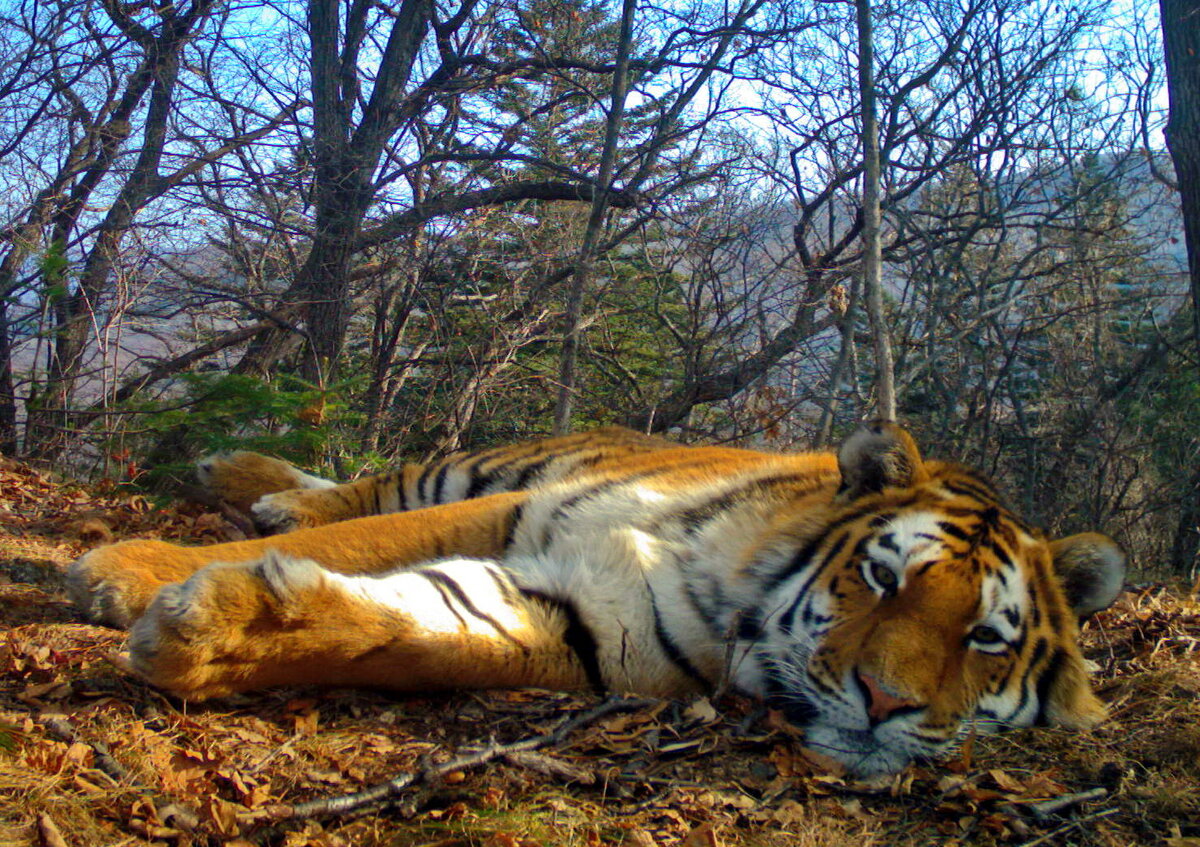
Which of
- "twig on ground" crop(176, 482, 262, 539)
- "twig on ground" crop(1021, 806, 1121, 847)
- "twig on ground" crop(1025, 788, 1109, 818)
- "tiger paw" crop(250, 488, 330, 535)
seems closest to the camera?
"twig on ground" crop(1021, 806, 1121, 847)

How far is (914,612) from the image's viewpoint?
2.29m

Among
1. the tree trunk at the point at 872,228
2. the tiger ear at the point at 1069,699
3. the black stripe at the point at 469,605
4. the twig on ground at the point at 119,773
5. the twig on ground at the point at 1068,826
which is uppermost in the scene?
the tree trunk at the point at 872,228

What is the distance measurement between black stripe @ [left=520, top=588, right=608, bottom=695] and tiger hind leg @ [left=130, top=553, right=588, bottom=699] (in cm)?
1

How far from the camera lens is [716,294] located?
8.90 meters

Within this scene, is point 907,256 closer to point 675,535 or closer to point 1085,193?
point 1085,193

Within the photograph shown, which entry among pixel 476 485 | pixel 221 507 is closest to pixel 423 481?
pixel 476 485

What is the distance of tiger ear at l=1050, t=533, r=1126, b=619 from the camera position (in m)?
2.62

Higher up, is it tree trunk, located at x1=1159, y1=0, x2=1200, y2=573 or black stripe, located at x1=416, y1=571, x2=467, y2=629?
tree trunk, located at x1=1159, y1=0, x2=1200, y2=573

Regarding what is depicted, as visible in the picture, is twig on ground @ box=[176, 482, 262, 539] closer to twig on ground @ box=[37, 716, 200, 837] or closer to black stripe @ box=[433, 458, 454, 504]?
black stripe @ box=[433, 458, 454, 504]

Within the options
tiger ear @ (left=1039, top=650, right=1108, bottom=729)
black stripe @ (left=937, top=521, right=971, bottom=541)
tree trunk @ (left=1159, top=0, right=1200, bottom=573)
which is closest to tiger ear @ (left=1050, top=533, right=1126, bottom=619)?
tiger ear @ (left=1039, top=650, right=1108, bottom=729)

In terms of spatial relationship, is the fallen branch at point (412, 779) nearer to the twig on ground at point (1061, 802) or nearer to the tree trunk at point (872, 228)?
the twig on ground at point (1061, 802)

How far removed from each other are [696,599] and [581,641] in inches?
14.8

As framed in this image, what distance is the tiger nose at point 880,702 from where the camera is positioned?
7.07 feet

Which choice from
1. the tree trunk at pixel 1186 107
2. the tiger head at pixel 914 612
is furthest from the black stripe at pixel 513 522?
the tree trunk at pixel 1186 107
